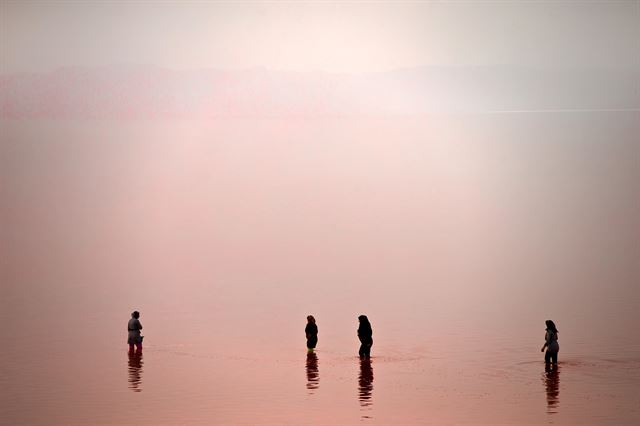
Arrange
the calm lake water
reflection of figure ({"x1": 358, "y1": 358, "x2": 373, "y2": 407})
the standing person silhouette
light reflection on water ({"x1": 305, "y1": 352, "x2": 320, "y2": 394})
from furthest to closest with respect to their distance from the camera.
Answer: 1. the standing person silhouette
2. light reflection on water ({"x1": 305, "y1": 352, "x2": 320, "y2": 394})
3. the calm lake water
4. reflection of figure ({"x1": 358, "y1": 358, "x2": 373, "y2": 407})

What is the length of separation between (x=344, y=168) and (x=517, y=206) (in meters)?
37.4

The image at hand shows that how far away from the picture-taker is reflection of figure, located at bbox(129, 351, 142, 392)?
21875mm

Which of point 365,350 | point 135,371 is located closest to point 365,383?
point 365,350

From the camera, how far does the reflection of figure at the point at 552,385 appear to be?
1938 cm

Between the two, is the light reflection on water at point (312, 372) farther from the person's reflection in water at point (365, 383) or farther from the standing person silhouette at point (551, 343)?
the standing person silhouette at point (551, 343)

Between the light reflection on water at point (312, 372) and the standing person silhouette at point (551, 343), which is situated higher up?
the standing person silhouette at point (551, 343)

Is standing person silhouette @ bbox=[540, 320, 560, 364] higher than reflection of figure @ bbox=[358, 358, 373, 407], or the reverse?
standing person silhouette @ bbox=[540, 320, 560, 364]

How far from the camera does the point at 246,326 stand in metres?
35.4

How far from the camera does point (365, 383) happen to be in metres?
22.1

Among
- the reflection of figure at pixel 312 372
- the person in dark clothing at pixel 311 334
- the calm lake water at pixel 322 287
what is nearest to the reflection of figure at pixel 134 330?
the calm lake water at pixel 322 287

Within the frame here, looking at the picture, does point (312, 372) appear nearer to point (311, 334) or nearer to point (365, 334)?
point (365, 334)

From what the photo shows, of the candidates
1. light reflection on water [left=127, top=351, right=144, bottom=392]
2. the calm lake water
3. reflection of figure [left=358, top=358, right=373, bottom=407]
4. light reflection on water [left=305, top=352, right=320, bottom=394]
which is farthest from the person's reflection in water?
light reflection on water [left=127, top=351, right=144, bottom=392]

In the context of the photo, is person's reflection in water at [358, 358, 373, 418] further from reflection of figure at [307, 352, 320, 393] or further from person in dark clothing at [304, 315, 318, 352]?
person in dark clothing at [304, 315, 318, 352]

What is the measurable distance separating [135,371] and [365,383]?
5280mm
